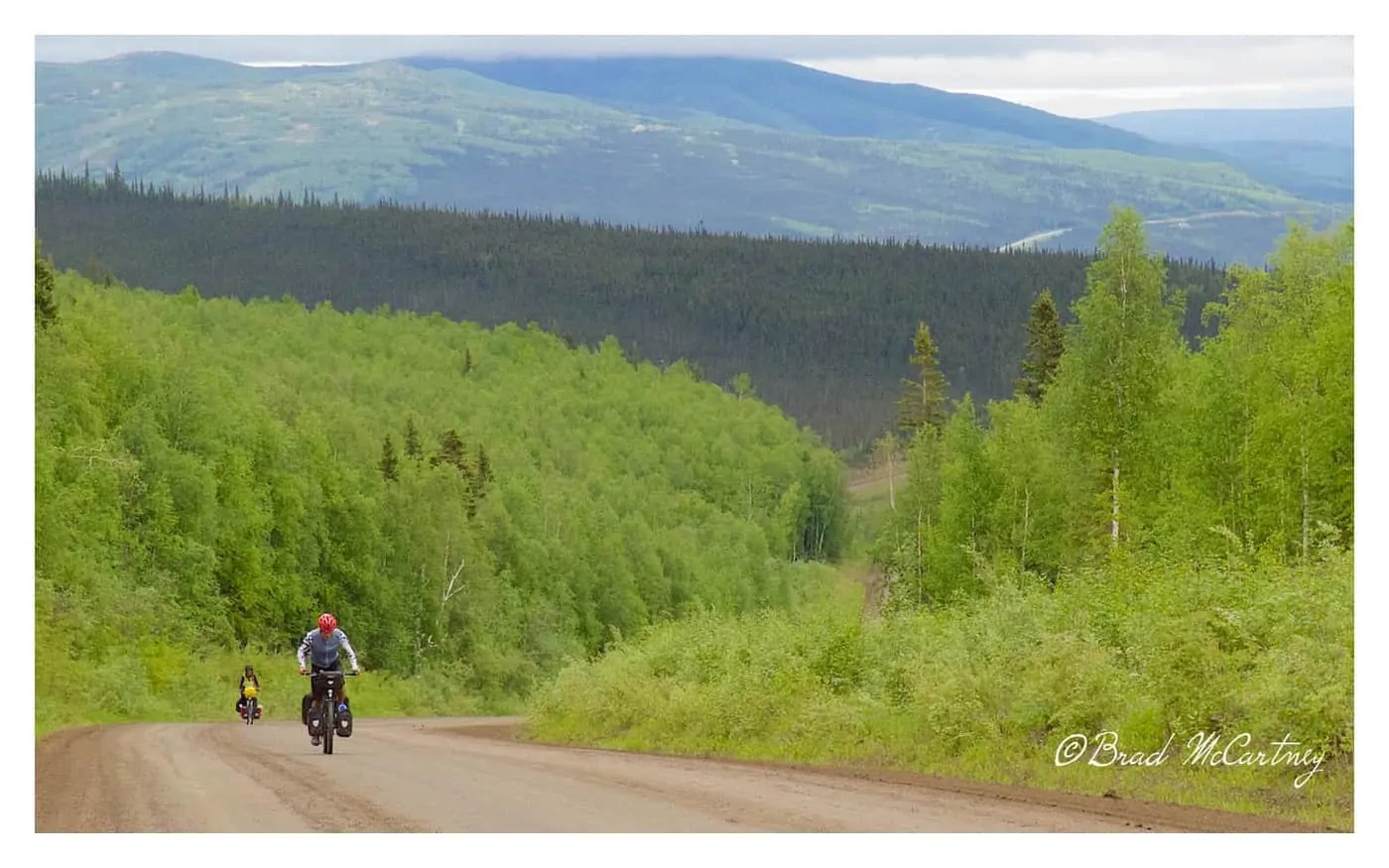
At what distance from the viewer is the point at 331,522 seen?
72.9m

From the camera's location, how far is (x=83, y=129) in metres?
85.4

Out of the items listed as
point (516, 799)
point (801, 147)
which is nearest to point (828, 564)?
point (801, 147)

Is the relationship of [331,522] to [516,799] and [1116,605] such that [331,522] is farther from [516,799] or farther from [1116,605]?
[516,799]

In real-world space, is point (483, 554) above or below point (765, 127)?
below

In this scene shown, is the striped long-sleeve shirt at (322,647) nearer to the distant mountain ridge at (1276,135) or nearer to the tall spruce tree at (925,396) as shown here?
the distant mountain ridge at (1276,135)

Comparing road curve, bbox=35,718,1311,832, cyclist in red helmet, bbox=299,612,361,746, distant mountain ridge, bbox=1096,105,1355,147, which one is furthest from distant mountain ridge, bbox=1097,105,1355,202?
cyclist in red helmet, bbox=299,612,361,746

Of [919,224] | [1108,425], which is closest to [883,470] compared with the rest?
[919,224]

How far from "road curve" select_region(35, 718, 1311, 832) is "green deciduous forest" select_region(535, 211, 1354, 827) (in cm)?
165

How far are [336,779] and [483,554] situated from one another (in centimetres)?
5684

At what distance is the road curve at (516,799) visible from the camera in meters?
20.3

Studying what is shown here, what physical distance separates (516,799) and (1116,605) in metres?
10.1

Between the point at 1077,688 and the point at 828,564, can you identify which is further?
the point at 828,564

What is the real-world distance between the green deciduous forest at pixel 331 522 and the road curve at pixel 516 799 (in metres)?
12.5
